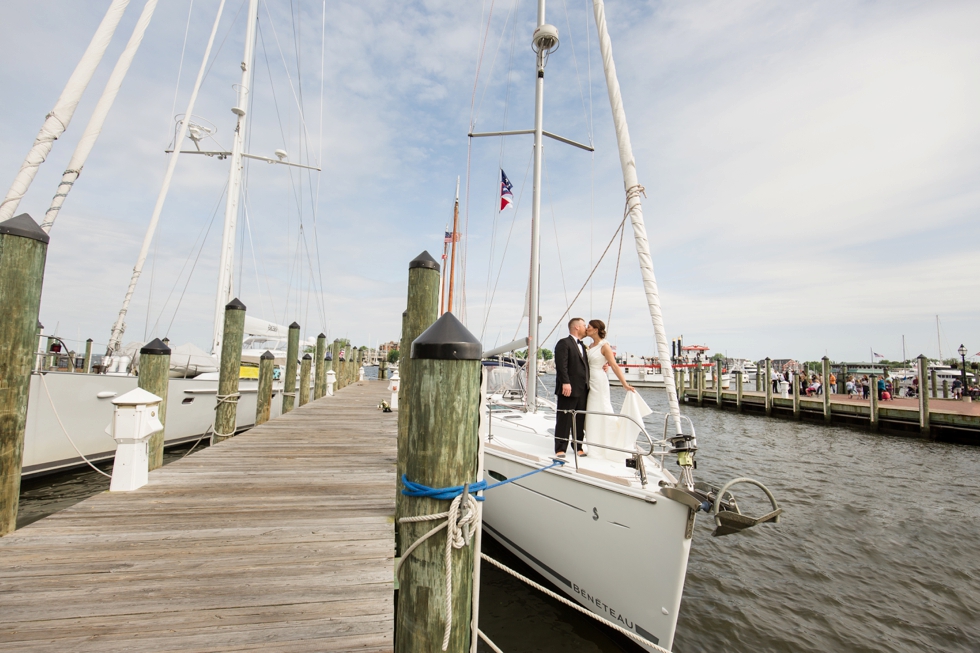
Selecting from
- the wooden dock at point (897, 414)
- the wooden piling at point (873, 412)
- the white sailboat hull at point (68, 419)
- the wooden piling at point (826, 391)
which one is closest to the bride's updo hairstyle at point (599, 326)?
the white sailboat hull at point (68, 419)

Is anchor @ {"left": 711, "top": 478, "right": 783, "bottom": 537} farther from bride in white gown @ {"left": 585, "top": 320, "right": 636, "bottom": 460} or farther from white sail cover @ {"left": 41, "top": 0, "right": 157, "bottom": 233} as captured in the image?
white sail cover @ {"left": 41, "top": 0, "right": 157, "bottom": 233}

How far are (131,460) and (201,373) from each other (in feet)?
34.8

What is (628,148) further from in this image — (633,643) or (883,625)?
(883,625)

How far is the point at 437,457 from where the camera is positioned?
1.78 metres

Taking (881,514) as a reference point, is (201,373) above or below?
above

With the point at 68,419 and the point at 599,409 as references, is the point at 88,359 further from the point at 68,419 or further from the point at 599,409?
the point at 599,409

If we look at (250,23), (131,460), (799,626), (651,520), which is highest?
(250,23)

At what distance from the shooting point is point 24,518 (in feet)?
20.7

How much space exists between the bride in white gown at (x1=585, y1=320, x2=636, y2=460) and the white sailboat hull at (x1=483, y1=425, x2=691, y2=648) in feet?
2.43

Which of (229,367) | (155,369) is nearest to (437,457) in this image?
(155,369)

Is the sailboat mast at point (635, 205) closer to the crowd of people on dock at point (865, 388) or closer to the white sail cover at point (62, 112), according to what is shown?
the white sail cover at point (62, 112)

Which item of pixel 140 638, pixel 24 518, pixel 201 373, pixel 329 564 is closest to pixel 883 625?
pixel 329 564

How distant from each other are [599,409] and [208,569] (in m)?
3.97

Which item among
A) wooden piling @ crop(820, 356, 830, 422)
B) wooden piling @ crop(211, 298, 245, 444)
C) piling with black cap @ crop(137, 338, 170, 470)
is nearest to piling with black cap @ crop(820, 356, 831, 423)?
wooden piling @ crop(820, 356, 830, 422)
